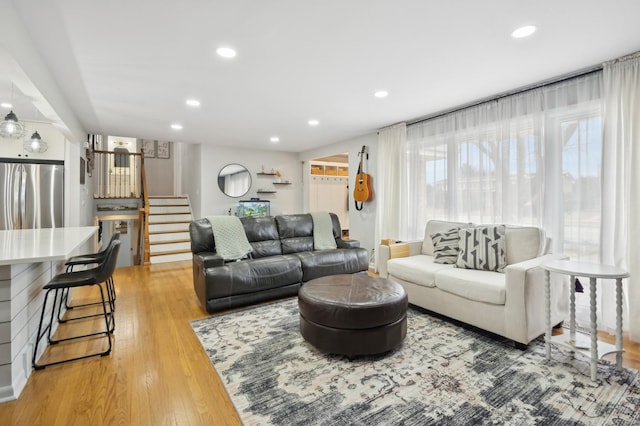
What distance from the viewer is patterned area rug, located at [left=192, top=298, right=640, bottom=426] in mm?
1611

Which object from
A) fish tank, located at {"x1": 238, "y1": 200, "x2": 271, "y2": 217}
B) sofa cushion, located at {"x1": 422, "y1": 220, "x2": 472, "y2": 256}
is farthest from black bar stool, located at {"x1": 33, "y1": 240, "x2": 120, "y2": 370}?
fish tank, located at {"x1": 238, "y1": 200, "x2": 271, "y2": 217}

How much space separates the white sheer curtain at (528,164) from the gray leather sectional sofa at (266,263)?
1.48 metres

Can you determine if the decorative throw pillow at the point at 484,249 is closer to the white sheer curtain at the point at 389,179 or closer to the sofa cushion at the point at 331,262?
the sofa cushion at the point at 331,262

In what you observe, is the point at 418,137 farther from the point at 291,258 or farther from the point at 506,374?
the point at 506,374

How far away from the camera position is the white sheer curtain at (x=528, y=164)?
273 cm

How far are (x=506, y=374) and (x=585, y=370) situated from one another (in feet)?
1.83

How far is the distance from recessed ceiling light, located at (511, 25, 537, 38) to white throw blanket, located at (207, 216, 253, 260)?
330 centimetres

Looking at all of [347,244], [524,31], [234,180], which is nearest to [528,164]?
[524,31]

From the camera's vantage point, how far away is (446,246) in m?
3.25

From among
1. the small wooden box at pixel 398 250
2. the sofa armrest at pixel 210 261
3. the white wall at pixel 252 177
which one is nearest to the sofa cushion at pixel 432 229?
the small wooden box at pixel 398 250

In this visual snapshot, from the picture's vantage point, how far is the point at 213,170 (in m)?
6.51

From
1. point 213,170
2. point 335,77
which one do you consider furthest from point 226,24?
point 213,170

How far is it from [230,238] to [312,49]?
237 cm

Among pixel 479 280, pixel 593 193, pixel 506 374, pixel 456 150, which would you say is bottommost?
pixel 506 374
